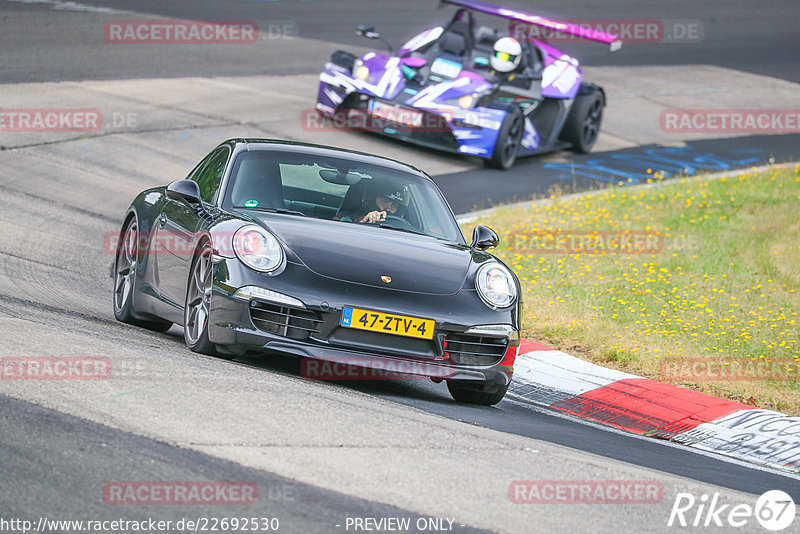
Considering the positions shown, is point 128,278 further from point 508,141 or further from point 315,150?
point 508,141

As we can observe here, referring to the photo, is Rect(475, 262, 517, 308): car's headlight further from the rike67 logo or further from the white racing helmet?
the white racing helmet

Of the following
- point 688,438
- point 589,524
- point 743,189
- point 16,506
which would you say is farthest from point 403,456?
point 743,189

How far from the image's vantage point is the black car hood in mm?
6781

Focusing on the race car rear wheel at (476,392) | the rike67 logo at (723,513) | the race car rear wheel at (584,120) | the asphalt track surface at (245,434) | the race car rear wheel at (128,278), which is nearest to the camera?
the asphalt track surface at (245,434)

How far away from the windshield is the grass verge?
1.92 metres

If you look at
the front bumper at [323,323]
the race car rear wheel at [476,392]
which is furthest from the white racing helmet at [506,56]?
the front bumper at [323,323]

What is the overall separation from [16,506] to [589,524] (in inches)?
81.3

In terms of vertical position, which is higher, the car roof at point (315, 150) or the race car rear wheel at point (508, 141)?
the car roof at point (315, 150)

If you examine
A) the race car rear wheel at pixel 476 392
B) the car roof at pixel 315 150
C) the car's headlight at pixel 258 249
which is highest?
the car roof at pixel 315 150

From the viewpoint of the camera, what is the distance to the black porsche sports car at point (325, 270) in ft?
21.7

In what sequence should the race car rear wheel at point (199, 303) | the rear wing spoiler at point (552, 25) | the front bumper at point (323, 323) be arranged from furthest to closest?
the rear wing spoiler at point (552, 25), the race car rear wheel at point (199, 303), the front bumper at point (323, 323)

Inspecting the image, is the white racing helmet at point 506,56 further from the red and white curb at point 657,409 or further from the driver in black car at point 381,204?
the driver in black car at point 381,204

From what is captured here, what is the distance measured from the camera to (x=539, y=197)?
1599 centimetres

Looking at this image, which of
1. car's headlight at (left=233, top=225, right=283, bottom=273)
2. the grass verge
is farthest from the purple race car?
car's headlight at (left=233, top=225, right=283, bottom=273)
